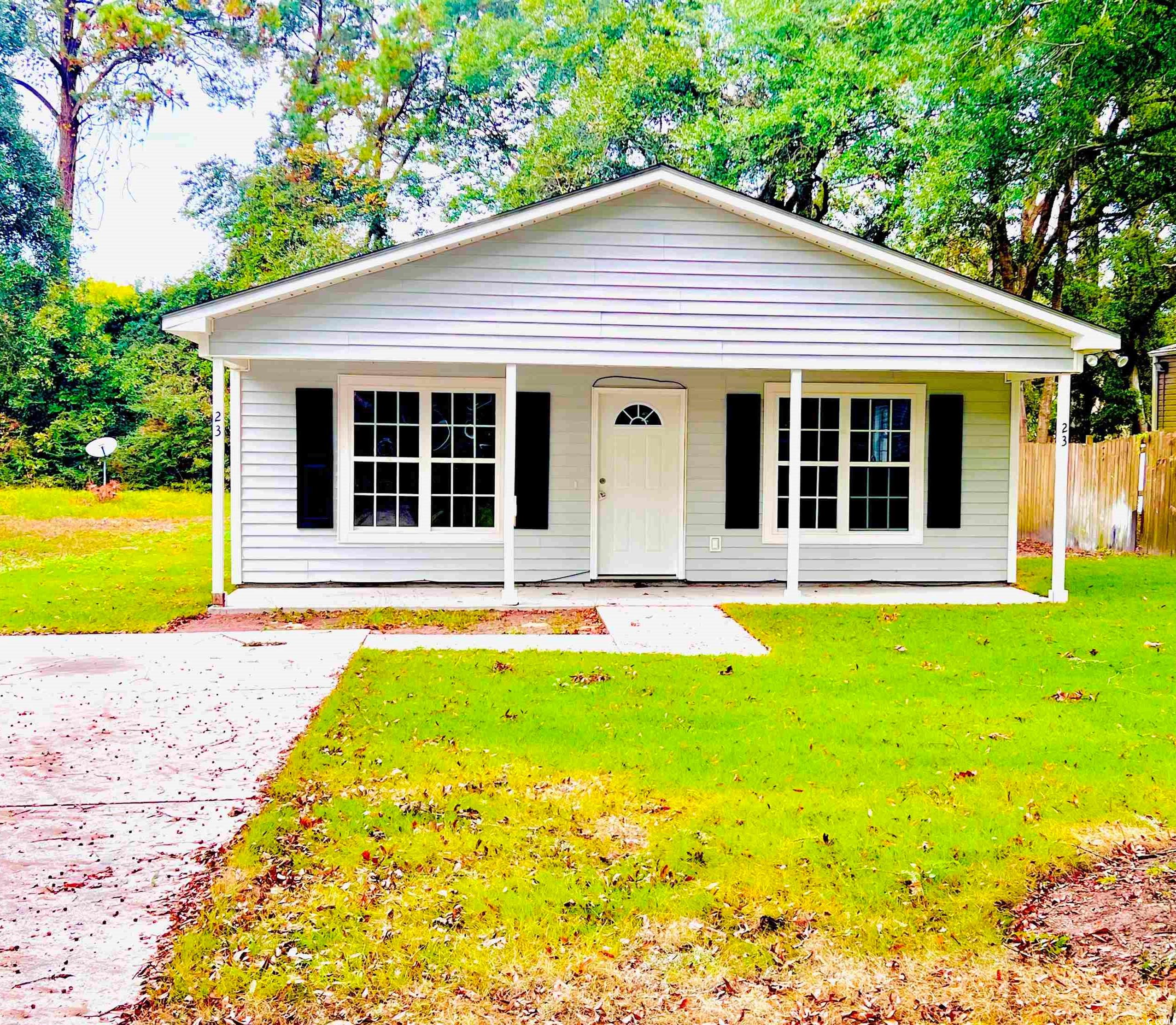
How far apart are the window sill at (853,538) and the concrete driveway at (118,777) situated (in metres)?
5.06

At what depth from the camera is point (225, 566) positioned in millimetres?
12914

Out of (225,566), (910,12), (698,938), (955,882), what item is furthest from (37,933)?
(910,12)

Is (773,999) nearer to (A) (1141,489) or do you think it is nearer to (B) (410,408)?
(B) (410,408)

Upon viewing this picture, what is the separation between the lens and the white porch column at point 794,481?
378 inches

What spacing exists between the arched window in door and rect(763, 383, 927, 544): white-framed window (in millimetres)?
1359

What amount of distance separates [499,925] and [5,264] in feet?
80.0

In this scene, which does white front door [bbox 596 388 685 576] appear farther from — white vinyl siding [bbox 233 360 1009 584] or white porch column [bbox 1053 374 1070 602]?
white porch column [bbox 1053 374 1070 602]

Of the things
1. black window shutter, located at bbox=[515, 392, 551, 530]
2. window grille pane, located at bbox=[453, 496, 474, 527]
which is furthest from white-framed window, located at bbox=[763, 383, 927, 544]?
window grille pane, located at bbox=[453, 496, 474, 527]

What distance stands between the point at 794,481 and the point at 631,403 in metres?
2.14

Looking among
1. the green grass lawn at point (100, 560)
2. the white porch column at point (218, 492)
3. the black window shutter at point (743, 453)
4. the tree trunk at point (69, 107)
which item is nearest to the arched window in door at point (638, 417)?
the black window shutter at point (743, 453)

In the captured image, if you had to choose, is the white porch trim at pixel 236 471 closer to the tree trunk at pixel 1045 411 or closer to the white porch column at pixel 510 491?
the white porch column at pixel 510 491

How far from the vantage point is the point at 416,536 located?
10.4 meters

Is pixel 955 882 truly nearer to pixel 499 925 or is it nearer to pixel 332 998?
pixel 499 925

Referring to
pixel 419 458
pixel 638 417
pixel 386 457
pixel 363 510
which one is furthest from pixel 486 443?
pixel 638 417
